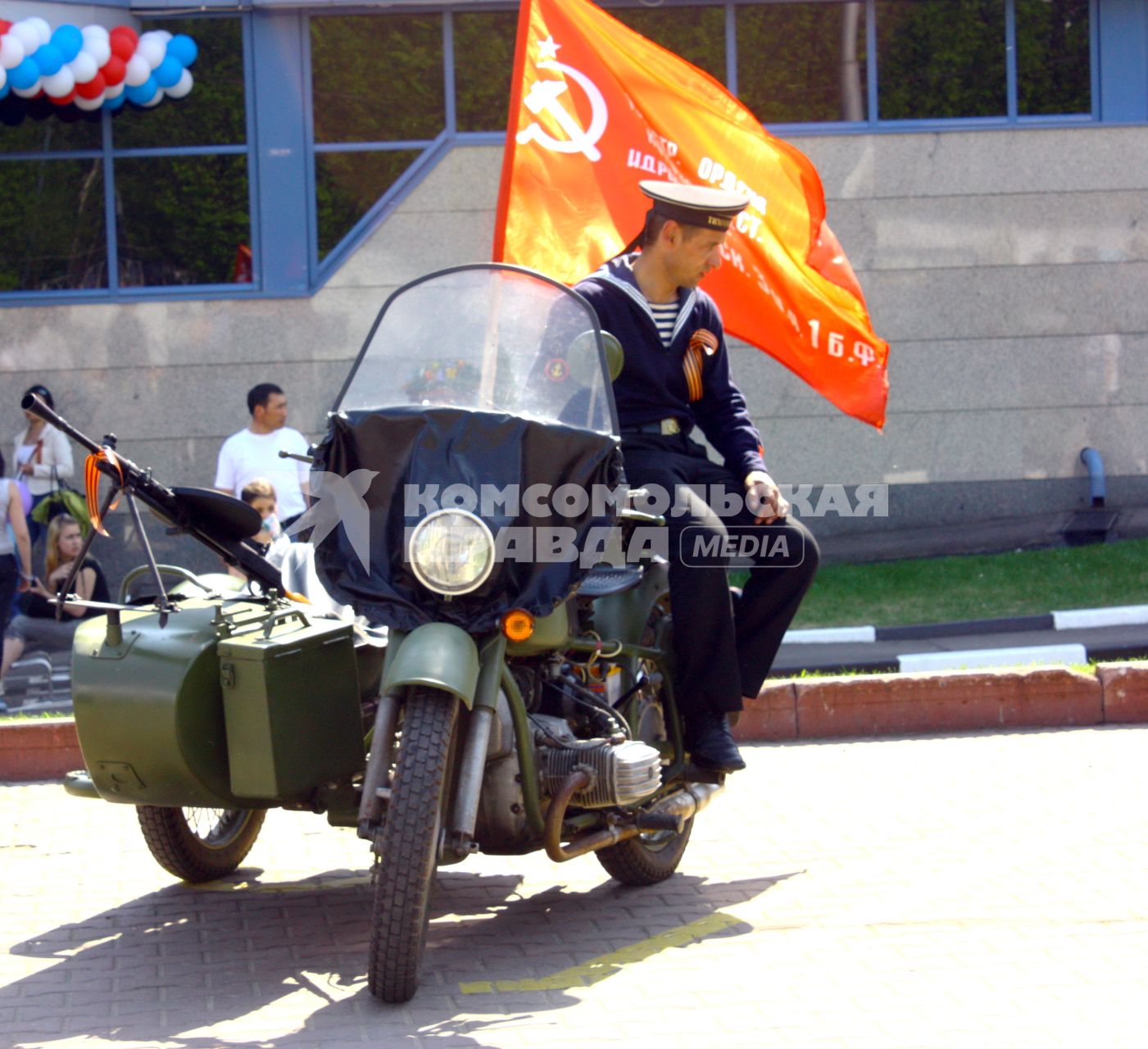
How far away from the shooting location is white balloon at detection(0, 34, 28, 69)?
36.6 ft

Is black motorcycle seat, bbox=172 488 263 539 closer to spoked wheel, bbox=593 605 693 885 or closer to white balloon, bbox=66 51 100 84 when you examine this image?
spoked wheel, bbox=593 605 693 885

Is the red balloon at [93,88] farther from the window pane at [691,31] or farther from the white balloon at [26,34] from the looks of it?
the window pane at [691,31]

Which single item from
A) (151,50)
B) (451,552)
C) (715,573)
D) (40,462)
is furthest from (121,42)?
(451,552)

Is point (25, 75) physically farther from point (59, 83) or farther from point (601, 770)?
point (601, 770)

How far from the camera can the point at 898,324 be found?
498 inches

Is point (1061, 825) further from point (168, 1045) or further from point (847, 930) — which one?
point (168, 1045)

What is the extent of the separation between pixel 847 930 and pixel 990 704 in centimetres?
289

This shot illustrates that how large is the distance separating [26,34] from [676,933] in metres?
9.13

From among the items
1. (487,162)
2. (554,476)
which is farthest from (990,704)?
(487,162)

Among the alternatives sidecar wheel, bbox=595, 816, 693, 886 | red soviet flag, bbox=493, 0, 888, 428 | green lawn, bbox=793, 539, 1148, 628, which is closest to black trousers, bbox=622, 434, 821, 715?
sidecar wheel, bbox=595, 816, 693, 886

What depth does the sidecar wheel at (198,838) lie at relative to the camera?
480 cm

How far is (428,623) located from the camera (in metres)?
3.99

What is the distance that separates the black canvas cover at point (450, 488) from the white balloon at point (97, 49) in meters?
8.46

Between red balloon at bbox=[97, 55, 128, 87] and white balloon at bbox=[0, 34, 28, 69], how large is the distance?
0.60 metres
